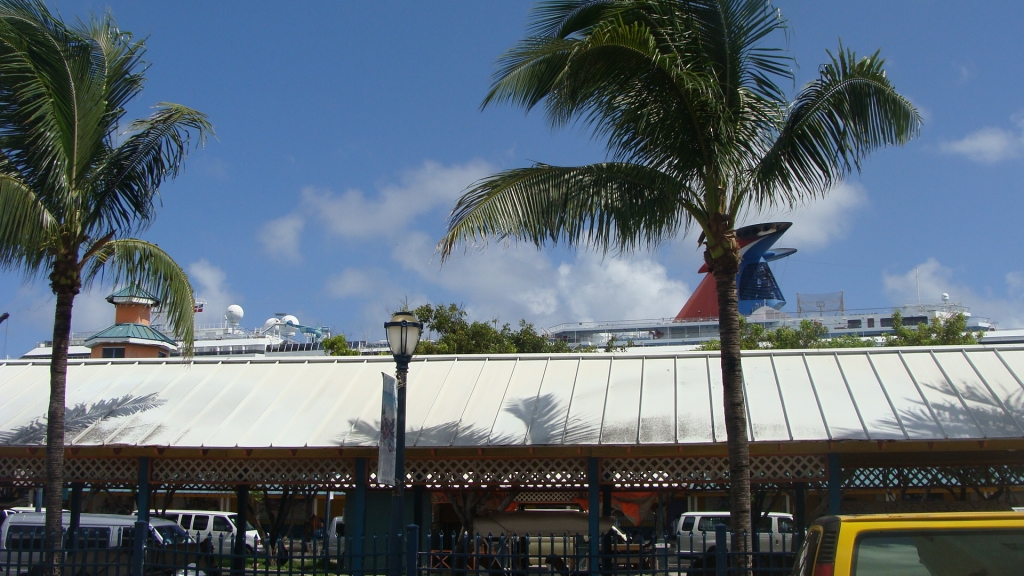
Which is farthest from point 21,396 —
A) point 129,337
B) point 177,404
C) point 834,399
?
point 129,337

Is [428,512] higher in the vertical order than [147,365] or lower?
lower

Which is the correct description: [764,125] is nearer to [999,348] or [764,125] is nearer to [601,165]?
[601,165]

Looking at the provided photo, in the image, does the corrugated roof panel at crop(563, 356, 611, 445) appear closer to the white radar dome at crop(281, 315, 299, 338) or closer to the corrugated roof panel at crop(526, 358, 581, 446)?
the corrugated roof panel at crop(526, 358, 581, 446)

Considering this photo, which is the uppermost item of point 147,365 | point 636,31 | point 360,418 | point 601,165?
point 636,31

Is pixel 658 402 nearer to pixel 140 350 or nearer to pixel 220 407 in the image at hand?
pixel 220 407

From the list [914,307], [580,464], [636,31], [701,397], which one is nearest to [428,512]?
[580,464]

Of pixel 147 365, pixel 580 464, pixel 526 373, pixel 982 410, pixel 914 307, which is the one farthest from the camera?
pixel 914 307

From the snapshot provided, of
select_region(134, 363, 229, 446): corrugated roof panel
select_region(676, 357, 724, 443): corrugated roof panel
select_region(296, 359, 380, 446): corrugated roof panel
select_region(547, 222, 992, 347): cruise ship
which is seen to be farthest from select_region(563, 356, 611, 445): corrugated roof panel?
select_region(547, 222, 992, 347): cruise ship

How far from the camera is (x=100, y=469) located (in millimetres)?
13133

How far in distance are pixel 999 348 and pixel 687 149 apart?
716 cm

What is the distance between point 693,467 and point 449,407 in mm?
3607

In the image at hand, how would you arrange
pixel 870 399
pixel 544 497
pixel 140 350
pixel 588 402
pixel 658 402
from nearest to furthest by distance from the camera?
pixel 870 399
pixel 658 402
pixel 588 402
pixel 544 497
pixel 140 350

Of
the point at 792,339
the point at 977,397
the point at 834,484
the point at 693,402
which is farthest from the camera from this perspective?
the point at 792,339

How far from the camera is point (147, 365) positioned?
15797 millimetres
